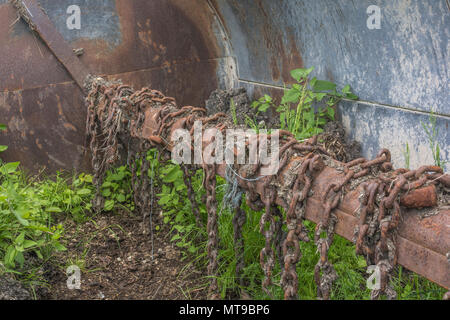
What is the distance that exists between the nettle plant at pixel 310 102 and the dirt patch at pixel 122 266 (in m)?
1.47

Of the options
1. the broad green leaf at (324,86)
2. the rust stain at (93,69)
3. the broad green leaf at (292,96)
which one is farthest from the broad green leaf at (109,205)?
the broad green leaf at (324,86)

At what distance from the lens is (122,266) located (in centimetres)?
303

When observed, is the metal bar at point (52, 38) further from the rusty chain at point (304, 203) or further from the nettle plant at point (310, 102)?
the nettle plant at point (310, 102)

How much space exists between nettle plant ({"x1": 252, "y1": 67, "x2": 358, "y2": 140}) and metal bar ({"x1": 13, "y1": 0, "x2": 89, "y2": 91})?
193cm

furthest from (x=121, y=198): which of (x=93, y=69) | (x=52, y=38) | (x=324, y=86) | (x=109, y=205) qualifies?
(x=324, y=86)

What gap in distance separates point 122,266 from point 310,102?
2205 millimetres

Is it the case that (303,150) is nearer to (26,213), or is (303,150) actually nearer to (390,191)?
(390,191)

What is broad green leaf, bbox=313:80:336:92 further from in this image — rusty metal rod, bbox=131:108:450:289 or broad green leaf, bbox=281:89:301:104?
rusty metal rod, bbox=131:108:450:289

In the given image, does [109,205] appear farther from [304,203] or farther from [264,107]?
[304,203]

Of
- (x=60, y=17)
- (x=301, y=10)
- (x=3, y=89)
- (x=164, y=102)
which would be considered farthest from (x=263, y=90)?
(x=3, y=89)

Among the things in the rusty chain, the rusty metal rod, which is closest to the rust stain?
the rusty chain

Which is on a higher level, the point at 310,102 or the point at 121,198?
the point at 310,102
